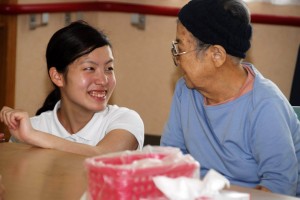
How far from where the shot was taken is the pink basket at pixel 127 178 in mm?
1185

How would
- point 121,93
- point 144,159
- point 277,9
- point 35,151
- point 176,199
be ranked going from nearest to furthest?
point 176,199
point 144,159
point 35,151
point 277,9
point 121,93

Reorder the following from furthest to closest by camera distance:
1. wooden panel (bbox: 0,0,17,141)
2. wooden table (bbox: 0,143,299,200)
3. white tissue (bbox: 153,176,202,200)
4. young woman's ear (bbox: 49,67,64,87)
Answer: wooden panel (bbox: 0,0,17,141) < young woman's ear (bbox: 49,67,64,87) < wooden table (bbox: 0,143,299,200) < white tissue (bbox: 153,176,202,200)

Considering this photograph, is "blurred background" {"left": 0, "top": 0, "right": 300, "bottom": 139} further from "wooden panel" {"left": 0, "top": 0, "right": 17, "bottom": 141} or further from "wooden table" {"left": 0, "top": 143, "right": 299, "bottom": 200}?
"wooden table" {"left": 0, "top": 143, "right": 299, "bottom": 200}

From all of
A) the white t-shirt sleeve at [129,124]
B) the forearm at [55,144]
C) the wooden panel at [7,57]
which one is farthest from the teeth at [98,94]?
the wooden panel at [7,57]

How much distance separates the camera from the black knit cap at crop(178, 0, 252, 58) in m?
2.05

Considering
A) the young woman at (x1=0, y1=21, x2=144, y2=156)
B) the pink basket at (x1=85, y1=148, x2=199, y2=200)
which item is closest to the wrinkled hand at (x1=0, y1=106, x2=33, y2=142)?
the young woman at (x1=0, y1=21, x2=144, y2=156)

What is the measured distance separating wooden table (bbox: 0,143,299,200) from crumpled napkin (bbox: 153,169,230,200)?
40 cm

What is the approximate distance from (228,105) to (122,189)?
3.26 ft

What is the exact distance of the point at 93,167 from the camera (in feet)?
3.98

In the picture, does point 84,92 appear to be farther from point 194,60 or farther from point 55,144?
point 194,60

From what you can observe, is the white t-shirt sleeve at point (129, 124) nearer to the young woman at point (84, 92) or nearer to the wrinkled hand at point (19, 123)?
the young woman at point (84, 92)

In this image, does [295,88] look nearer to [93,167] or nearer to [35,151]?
[35,151]

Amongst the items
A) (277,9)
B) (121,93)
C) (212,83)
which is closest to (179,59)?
(212,83)

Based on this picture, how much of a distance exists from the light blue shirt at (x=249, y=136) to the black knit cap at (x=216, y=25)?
0.43ft
